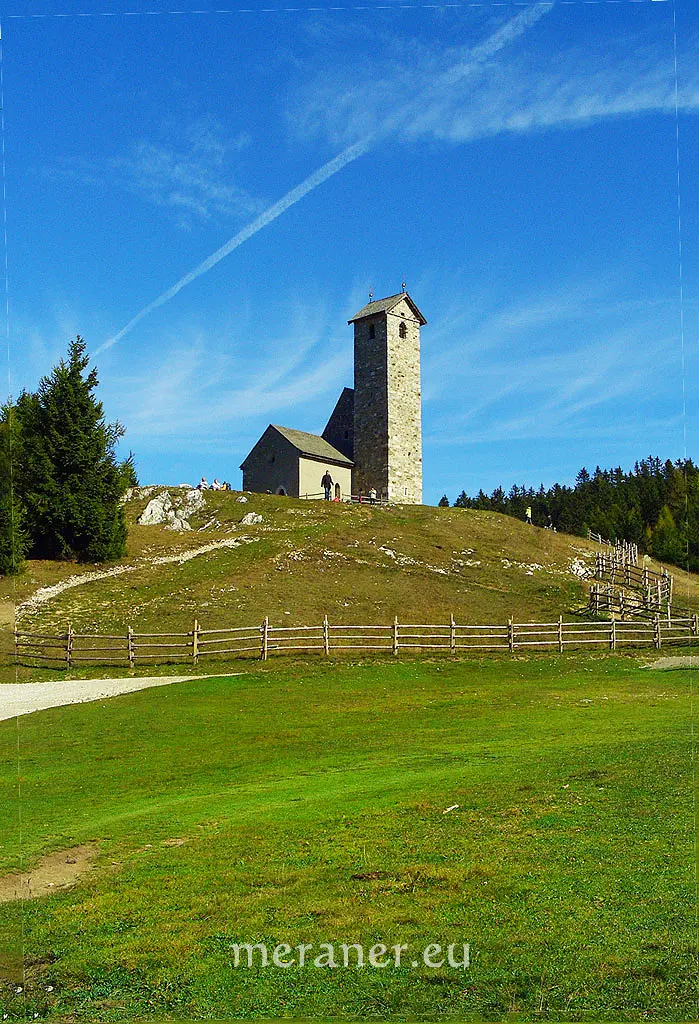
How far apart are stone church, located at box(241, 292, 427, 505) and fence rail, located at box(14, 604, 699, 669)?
31760 mm

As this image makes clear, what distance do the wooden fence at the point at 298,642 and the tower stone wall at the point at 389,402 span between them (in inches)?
1285

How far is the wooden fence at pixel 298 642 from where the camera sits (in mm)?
32750

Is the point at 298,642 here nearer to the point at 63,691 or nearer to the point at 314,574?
the point at 63,691

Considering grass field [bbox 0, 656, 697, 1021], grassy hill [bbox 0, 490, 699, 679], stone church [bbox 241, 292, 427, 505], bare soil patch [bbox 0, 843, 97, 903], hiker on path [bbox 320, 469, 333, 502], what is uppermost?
stone church [bbox 241, 292, 427, 505]

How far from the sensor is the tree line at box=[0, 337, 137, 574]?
47469 millimetres

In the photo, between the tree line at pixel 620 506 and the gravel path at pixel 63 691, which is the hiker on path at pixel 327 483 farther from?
the gravel path at pixel 63 691

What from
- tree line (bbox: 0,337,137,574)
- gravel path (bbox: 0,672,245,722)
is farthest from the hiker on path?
gravel path (bbox: 0,672,245,722)

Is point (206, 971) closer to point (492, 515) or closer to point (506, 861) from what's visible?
point (506, 861)

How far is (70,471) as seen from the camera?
160ft

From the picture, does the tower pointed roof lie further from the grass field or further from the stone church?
the grass field

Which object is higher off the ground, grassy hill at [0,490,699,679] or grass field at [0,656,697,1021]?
grassy hill at [0,490,699,679]

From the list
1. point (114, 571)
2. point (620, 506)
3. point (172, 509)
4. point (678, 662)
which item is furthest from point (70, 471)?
point (620, 506)

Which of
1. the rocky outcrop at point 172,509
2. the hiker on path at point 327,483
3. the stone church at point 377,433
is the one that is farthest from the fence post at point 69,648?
the hiker on path at point 327,483

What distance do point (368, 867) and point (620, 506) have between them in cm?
8667
